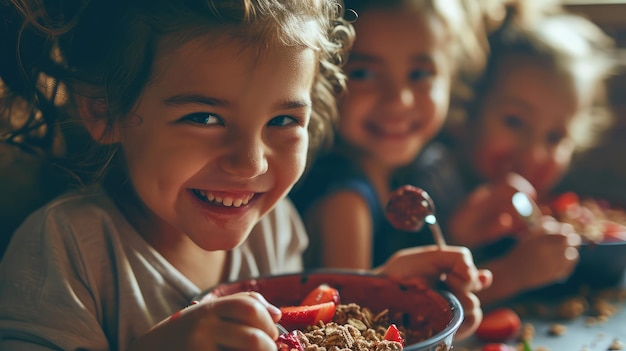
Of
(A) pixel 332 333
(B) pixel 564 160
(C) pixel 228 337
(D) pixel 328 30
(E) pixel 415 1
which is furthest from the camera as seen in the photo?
(B) pixel 564 160

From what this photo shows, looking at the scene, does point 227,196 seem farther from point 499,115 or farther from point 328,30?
point 499,115

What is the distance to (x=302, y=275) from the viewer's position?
0.95m

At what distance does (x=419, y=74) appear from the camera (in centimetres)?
129

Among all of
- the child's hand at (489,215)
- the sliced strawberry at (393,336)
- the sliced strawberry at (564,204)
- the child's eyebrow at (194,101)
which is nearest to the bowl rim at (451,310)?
the sliced strawberry at (393,336)

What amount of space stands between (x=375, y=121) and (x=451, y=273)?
0.40 m

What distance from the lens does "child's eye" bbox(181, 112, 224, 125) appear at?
0.81 m

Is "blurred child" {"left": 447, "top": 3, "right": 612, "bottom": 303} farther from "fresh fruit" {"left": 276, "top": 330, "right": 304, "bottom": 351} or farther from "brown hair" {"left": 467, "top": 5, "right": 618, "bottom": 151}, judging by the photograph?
"fresh fruit" {"left": 276, "top": 330, "right": 304, "bottom": 351}

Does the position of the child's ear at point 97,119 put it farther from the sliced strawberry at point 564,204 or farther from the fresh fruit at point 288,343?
the sliced strawberry at point 564,204

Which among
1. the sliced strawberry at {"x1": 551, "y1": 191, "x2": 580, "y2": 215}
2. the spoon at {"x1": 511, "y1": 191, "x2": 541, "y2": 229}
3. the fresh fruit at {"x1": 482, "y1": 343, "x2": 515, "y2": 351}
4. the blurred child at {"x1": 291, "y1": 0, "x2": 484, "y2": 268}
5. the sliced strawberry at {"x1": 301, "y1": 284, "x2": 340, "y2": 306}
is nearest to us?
the sliced strawberry at {"x1": 301, "y1": 284, "x2": 340, "y2": 306}

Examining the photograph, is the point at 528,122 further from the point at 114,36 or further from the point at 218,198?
the point at 114,36

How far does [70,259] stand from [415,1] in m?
0.76

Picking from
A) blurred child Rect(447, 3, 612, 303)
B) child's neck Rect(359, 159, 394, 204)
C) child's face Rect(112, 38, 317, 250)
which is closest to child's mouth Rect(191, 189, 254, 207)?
child's face Rect(112, 38, 317, 250)

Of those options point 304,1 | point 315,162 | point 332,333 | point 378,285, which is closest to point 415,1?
point 315,162

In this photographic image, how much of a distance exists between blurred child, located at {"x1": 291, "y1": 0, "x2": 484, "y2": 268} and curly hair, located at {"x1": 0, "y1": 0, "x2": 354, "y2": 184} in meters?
0.35
